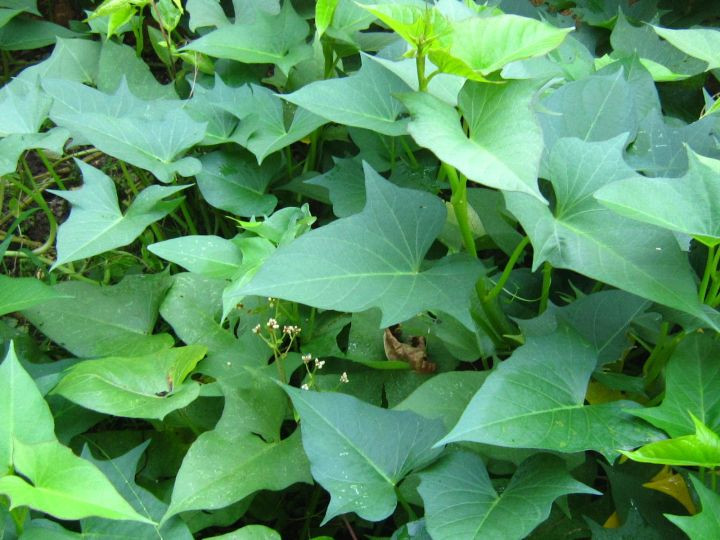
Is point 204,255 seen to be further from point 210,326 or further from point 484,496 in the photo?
point 484,496

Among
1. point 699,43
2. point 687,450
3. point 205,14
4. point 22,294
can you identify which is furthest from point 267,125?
point 687,450

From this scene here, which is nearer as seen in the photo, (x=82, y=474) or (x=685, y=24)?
(x=82, y=474)

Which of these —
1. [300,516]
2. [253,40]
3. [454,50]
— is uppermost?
[454,50]

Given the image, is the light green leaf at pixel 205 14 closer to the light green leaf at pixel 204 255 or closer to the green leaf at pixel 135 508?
the light green leaf at pixel 204 255

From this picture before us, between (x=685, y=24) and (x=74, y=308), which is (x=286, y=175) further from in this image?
(x=685, y=24)

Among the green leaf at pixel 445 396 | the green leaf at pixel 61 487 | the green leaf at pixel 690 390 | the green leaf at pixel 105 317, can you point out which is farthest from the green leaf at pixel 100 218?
the green leaf at pixel 690 390

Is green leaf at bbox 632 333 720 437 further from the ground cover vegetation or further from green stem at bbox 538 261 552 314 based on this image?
green stem at bbox 538 261 552 314

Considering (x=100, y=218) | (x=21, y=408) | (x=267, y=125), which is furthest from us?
(x=267, y=125)

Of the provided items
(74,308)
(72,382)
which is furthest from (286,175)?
(72,382)
